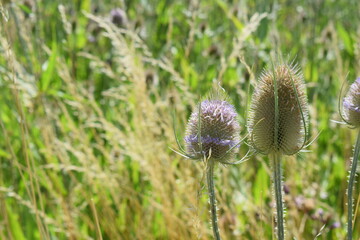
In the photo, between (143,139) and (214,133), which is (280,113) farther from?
(143,139)

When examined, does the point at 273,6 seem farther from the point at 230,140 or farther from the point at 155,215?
the point at 230,140

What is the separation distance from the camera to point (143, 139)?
2.60 m

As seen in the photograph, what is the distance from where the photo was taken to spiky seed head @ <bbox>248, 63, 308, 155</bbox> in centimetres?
139

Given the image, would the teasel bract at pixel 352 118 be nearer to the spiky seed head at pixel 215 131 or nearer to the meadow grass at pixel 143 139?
the meadow grass at pixel 143 139

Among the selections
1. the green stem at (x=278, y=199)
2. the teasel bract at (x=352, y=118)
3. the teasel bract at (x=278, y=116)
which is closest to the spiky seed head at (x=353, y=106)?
the teasel bract at (x=352, y=118)

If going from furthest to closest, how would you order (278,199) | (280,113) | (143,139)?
1. (143,139)
2. (280,113)
3. (278,199)

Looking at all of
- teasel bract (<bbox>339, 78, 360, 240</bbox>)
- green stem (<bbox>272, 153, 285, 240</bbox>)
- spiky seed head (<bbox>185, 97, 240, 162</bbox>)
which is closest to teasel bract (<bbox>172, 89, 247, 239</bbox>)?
spiky seed head (<bbox>185, 97, 240, 162</bbox>)

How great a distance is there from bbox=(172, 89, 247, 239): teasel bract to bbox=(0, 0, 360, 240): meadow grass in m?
0.13

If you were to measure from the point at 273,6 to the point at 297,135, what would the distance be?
2295 millimetres

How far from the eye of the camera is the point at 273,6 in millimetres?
3557

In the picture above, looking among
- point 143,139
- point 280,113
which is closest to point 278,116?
→ point 280,113

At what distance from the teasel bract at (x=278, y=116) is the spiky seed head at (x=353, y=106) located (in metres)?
0.12

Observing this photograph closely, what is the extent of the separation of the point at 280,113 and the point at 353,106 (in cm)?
20

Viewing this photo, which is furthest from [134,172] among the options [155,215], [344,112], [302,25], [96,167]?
[302,25]
